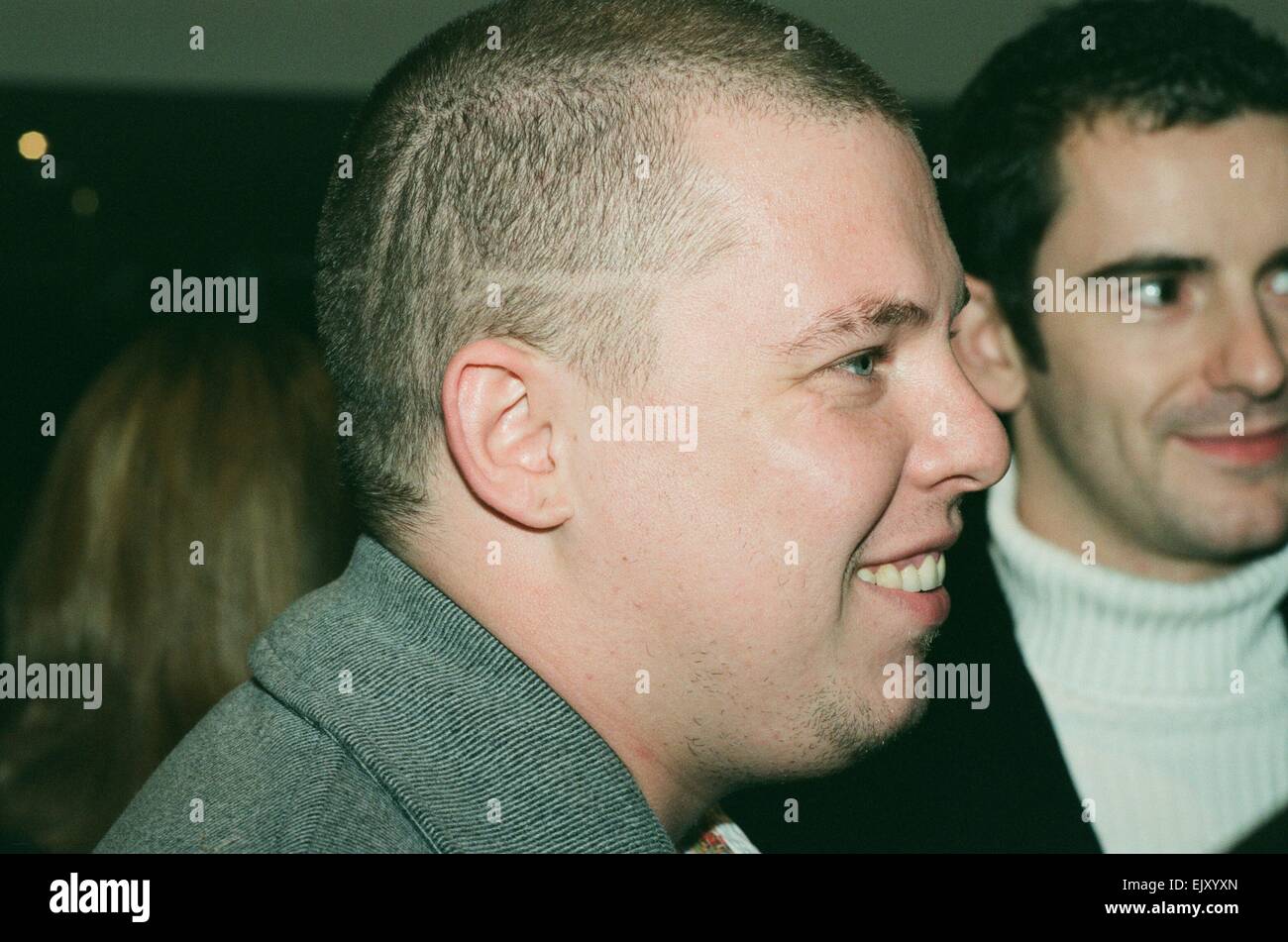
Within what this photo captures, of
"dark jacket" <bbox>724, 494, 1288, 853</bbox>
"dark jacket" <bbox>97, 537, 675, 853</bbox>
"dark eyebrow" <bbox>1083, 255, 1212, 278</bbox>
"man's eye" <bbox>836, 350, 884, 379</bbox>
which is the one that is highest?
"dark eyebrow" <bbox>1083, 255, 1212, 278</bbox>

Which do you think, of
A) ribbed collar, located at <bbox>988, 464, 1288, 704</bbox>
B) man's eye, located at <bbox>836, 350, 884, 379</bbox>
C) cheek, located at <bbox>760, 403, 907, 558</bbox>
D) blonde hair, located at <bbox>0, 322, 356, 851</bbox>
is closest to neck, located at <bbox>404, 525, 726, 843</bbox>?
cheek, located at <bbox>760, 403, 907, 558</bbox>

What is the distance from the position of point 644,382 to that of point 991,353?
0.89 meters

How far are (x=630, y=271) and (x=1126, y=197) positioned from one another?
2.91 ft

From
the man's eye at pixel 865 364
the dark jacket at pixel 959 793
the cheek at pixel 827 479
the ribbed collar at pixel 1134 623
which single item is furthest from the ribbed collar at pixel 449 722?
the ribbed collar at pixel 1134 623

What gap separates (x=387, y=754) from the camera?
708 millimetres

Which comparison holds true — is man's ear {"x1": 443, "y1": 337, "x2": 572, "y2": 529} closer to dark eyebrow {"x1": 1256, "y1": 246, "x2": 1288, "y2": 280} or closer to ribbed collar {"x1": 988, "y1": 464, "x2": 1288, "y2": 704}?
ribbed collar {"x1": 988, "y1": 464, "x2": 1288, "y2": 704}

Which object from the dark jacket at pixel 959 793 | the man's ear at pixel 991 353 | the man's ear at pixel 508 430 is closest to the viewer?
the man's ear at pixel 508 430

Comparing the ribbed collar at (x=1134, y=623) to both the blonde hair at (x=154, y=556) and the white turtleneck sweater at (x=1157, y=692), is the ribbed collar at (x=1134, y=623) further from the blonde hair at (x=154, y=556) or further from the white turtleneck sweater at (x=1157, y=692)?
the blonde hair at (x=154, y=556)

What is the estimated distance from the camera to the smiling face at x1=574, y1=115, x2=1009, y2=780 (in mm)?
829

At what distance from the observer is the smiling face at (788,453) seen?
829 mm

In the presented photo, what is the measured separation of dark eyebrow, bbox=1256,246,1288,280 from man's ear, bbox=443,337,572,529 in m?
1.05

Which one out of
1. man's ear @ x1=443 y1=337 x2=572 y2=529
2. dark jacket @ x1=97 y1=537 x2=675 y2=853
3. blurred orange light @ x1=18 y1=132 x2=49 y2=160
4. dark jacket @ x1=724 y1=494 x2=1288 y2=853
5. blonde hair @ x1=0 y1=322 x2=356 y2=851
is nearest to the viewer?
dark jacket @ x1=97 y1=537 x2=675 y2=853

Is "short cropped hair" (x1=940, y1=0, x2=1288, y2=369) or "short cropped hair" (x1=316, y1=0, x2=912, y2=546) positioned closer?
"short cropped hair" (x1=316, y1=0, x2=912, y2=546)
